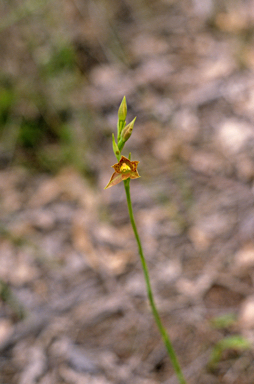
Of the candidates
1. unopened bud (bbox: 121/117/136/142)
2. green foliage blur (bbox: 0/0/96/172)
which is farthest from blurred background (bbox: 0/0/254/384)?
unopened bud (bbox: 121/117/136/142)

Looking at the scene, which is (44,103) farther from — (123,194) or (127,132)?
(127,132)

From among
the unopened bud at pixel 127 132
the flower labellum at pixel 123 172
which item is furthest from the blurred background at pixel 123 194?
the unopened bud at pixel 127 132

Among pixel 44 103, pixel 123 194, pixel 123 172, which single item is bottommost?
pixel 123 172

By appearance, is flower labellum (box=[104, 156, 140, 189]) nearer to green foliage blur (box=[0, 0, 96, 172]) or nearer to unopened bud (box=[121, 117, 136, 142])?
unopened bud (box=[121, 117, 136, 142])

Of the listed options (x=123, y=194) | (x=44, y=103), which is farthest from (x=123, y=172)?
(x=44, y=103)

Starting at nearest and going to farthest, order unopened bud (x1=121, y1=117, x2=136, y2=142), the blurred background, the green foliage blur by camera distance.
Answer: unopened bud (x1=121, y1=117, x2=136, y2=142)
the blurred background
the green foliage blur

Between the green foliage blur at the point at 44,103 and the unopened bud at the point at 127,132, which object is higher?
the green foliage blur at the point at 44,103

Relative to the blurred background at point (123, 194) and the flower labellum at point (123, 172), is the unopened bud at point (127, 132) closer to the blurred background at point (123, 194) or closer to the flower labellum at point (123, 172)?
the flower labellum at point (123, 172)

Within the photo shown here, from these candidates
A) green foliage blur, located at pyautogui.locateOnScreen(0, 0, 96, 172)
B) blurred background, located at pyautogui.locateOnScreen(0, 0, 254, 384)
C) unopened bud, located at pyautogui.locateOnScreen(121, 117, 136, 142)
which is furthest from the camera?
green foliage blur, located at pyautogui.locateOnScreen(0, 0, 96, 172)

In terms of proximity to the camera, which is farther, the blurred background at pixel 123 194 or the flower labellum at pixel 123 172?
the blurred background at pixel 123 194
